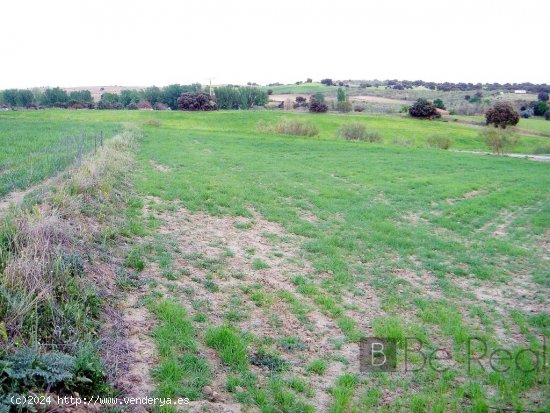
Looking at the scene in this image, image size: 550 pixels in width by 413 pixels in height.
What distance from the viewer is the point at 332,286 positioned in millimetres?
8016

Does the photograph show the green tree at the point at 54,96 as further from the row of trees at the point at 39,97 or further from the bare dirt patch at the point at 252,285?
the bare dirt patch at the point at 252,285

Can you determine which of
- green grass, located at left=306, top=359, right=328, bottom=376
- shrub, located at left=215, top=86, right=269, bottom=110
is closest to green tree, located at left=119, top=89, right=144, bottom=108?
shrub, located at left=215, top=86, right=269, bottom=110

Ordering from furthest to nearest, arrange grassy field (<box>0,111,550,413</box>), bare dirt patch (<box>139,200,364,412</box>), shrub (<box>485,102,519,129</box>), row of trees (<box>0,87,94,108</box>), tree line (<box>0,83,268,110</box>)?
row of trees (<box>0,87,94,108</box>) < tree line (<box>0,83,268,110</box>) < shrub (<box>485,102,519,129</box>) < bare dirt patch (<box>139,200,364,412</box>) < grassy field (<box>0,111,550,413</box>)

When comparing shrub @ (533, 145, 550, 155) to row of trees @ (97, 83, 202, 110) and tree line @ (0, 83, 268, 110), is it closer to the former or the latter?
tree line @ (0, 83, 268, 110)

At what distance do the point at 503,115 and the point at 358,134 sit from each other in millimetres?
27427

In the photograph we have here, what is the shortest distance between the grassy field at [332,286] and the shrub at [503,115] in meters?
44.6

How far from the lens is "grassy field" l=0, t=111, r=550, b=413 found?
4.96 metres

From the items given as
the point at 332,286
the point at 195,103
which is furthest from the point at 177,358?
the point at 195,103

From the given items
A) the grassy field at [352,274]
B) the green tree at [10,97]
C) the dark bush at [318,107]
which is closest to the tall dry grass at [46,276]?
the grassy field at [352,274]

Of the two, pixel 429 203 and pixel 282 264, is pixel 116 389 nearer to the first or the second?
pixel 282 264

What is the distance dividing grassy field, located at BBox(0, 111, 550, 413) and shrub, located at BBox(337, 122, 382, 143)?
25.0 meters

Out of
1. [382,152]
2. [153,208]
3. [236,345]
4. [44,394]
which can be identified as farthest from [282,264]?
[382,152]

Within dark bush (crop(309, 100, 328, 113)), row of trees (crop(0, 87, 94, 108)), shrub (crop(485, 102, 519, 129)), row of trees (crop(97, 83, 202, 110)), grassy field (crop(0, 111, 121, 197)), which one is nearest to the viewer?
grassy field (crop(0, 111, 121, 197))

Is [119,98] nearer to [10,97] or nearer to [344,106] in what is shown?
[10,97]
